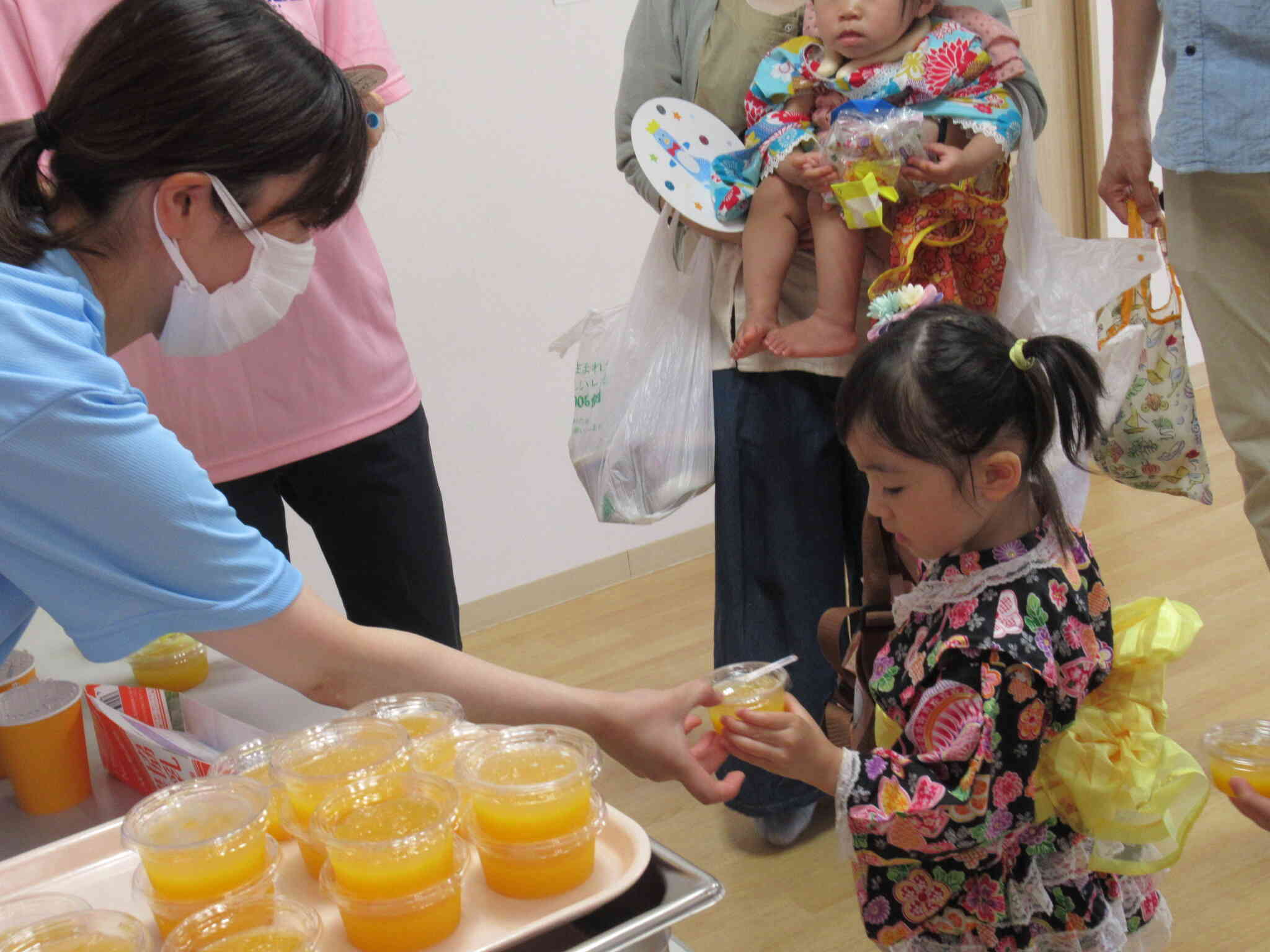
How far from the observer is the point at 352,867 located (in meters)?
0.82

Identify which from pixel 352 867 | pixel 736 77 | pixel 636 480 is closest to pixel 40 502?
pixel 352 867

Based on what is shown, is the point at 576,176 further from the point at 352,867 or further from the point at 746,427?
the point at 352,867

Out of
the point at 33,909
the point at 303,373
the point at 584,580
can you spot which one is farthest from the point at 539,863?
the point at 584,580

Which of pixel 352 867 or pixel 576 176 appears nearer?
pixel 352 867

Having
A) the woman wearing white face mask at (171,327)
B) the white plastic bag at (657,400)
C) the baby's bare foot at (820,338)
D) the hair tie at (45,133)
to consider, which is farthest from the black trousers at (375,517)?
the hair tie at (45,133)

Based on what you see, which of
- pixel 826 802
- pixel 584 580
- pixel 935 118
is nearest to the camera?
pixel 935 118

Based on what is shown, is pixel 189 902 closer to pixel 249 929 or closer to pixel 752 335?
pixel 249 929

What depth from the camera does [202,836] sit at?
880 mm

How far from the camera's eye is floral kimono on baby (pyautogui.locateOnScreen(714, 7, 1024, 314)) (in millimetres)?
1856

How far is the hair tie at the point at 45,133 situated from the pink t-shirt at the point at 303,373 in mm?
588

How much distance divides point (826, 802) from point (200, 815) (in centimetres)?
164

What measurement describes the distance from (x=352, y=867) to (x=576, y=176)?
2733 millimetres

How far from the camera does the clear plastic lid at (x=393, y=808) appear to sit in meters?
0.83

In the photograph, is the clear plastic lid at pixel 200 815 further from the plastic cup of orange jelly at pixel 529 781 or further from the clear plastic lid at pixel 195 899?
the plastic cup of orange jelly at pixel 529 781
